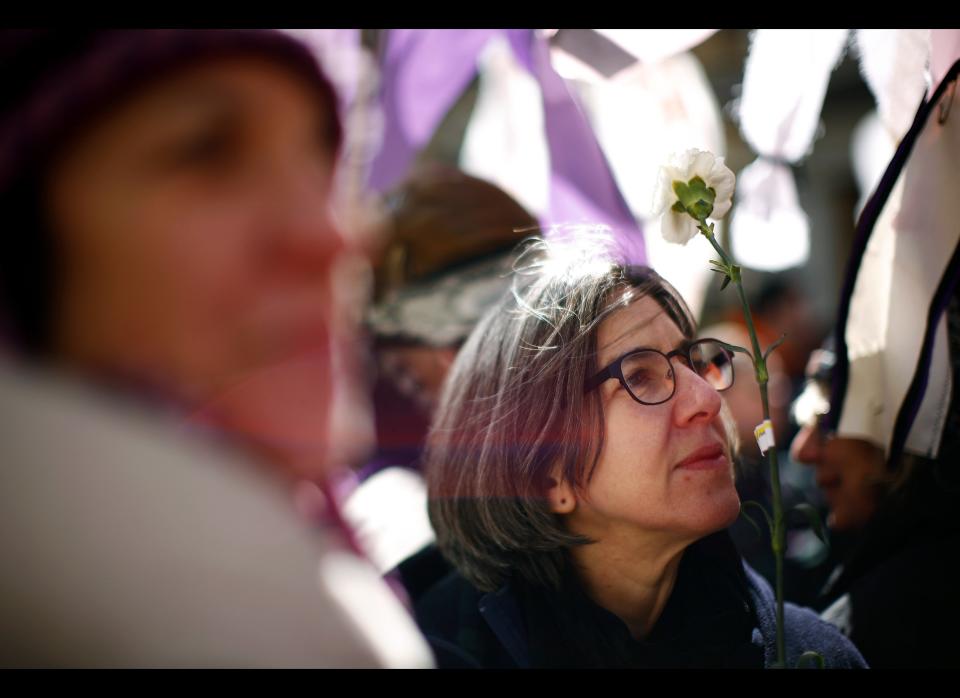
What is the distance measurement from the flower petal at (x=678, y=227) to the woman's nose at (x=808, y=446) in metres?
0.79

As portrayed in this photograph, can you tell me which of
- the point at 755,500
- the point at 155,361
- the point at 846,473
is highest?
the point at 155,361

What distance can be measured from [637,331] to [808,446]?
2.66 feet

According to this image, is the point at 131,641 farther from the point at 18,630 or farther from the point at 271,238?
the point at 271,238

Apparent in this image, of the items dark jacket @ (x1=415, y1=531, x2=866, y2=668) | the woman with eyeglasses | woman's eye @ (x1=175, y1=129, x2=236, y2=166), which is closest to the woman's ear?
the woman with eyeglasses

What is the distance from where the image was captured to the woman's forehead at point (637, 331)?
1.11 metres

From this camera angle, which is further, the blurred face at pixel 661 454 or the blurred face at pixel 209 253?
the blurred face at pixel 661 454

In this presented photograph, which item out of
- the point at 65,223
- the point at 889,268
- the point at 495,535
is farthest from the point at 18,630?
the point at 889,268

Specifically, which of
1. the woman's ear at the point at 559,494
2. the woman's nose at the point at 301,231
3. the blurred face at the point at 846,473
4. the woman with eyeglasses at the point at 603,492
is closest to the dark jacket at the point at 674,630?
the woman with eyeglasses at the point at 603,492

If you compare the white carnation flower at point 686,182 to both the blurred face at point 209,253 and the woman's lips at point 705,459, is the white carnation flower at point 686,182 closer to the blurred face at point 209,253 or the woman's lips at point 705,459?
the woman's lips at point 705,459

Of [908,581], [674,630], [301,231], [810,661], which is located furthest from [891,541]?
[301,231]

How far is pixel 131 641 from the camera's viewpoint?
69 centimetres

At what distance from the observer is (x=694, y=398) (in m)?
1.06

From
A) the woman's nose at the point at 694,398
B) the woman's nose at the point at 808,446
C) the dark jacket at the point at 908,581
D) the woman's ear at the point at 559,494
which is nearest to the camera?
the woman's nose at the point at 694,398

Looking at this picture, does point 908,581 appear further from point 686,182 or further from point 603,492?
point 686,182
